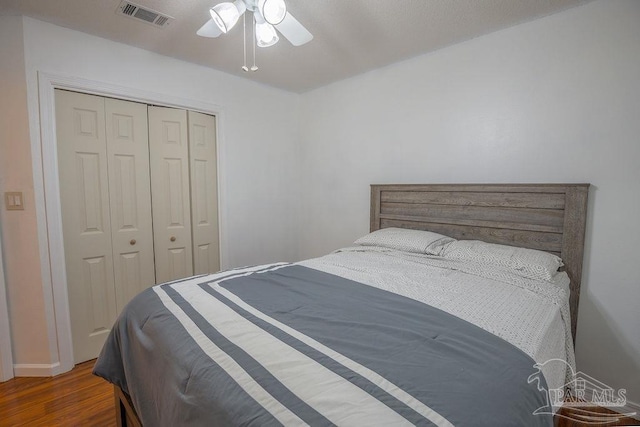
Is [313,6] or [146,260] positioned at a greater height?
[313,6]

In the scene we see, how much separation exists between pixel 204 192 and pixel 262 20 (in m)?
1.63

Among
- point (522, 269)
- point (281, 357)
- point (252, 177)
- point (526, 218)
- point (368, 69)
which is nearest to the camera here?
point (281, 357)

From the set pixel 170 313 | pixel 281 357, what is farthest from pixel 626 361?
pixel 170 313

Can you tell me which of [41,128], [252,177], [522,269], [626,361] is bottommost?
[626,361]

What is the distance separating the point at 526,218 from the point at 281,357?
1.87m

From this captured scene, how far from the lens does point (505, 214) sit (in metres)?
2.00

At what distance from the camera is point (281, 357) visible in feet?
2.82

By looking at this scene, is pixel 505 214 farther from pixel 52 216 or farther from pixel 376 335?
pixel 52 216

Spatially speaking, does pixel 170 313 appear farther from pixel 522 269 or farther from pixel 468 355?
pixel 522 269

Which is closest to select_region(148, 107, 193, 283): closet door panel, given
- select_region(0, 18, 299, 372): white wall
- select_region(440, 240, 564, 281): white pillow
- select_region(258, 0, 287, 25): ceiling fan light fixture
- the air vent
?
select_region(0, 18, 299, 372): white wall

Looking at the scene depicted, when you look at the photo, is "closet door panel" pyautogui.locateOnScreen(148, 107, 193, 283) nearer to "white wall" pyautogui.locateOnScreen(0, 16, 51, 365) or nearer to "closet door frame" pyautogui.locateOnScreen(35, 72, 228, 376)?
"closet door frame" pyautogui.locateOnScreen(35, 72, 228, 376)

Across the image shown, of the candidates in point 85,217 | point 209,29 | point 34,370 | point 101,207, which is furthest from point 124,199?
point 209,29

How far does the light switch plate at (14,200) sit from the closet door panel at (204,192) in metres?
1.11

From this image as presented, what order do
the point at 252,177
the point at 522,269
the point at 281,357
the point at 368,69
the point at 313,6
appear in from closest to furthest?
1. the point at 281,357
2. the point at 522,269
3. the point at 313,6
4. the point at 368,69
5. the point at 252,177
